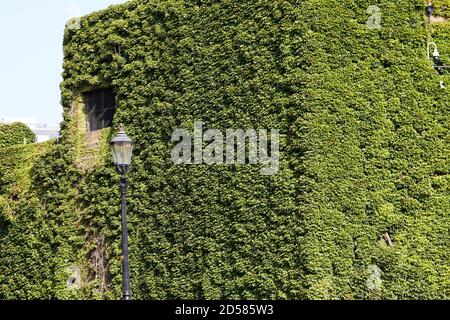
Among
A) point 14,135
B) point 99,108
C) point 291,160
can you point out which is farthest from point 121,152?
point 14,135

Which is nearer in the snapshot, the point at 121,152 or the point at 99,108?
the point at 121,152

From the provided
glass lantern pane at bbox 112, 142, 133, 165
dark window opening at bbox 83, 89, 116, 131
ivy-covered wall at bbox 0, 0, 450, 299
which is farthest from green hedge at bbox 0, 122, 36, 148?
glass lantern pane at bbox 112, 142, 133, 165

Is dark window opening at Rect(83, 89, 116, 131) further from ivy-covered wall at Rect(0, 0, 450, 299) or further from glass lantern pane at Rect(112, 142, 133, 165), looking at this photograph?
glass lantern pane at Rect(112, 142, 133, 165)

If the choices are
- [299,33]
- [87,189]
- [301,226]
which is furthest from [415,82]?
[87,189]

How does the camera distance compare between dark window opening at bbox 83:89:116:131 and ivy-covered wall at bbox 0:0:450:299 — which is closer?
ivy-covered wall at bbox 0:0:450:299

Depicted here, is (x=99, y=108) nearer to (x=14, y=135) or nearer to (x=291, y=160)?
(x=14, y=135)
